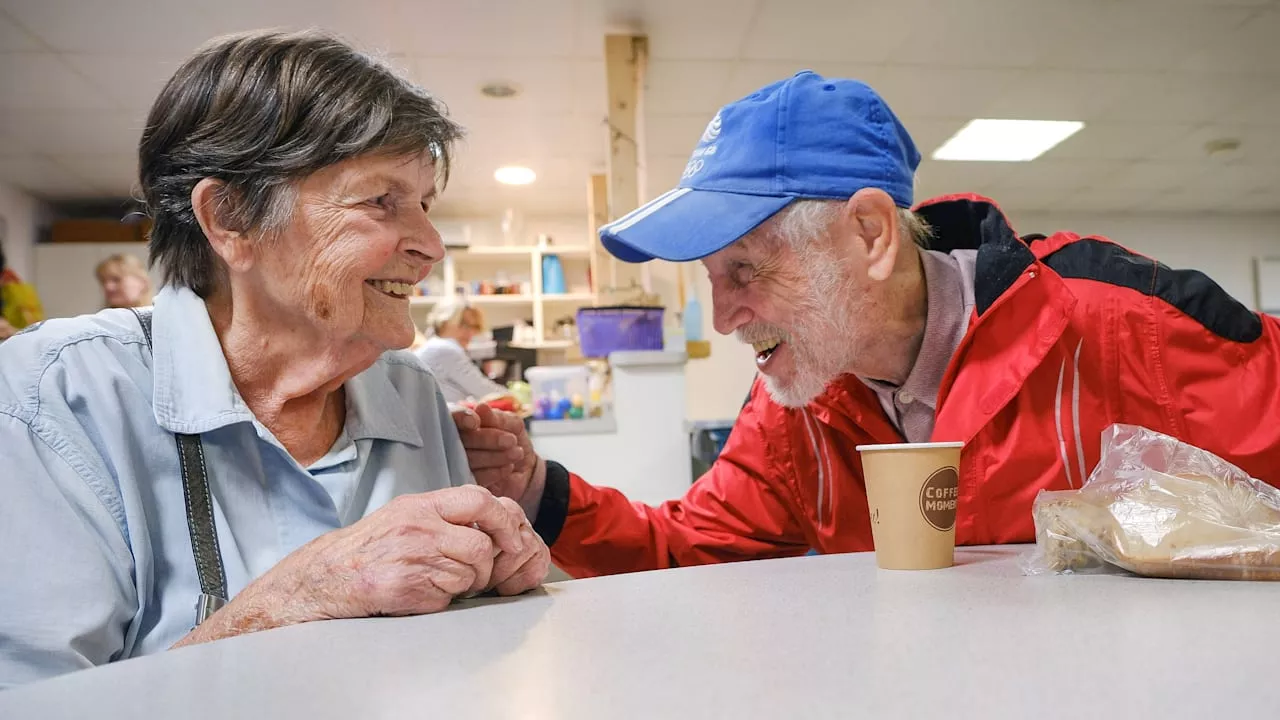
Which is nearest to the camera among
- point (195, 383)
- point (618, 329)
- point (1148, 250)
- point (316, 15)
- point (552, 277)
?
point (195, 383)

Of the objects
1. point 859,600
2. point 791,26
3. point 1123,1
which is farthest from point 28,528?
point 1123,1

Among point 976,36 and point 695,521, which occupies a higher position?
point 976,36

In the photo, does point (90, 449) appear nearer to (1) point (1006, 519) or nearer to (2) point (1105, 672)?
(2) point (1105, 672)

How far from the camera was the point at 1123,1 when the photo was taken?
420 centimetres

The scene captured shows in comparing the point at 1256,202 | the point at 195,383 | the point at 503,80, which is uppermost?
the point at 503,80

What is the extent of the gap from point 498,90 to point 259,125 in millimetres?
4190

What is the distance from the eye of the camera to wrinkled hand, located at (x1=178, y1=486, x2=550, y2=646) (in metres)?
0.79

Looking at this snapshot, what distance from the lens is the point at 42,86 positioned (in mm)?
4730

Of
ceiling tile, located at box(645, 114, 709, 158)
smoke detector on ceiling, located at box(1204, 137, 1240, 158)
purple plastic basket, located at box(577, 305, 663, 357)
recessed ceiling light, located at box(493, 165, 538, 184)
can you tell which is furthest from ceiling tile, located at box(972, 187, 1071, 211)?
purple plastic basket, located at box(577, 305, 663, 357)

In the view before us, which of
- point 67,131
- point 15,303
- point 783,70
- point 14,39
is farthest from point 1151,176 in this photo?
point 15,303

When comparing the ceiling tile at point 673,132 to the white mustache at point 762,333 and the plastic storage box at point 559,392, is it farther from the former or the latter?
the white mustache at point 762,333

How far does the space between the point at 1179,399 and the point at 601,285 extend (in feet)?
11.4

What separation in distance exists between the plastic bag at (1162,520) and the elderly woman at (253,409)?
1.77 feet

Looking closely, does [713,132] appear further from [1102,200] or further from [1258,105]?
[1102,200]
